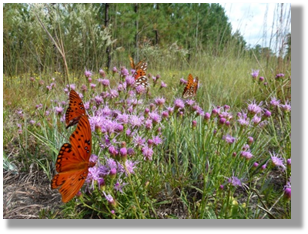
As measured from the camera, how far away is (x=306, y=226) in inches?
48.4

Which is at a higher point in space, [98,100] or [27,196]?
[98,100]

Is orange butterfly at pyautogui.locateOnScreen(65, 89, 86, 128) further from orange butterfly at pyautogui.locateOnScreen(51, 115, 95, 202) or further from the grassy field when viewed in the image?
orange butterfly at pyautogui.locateOnScreen(51, 115, 95, 202)

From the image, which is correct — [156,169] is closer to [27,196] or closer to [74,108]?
[74,108]

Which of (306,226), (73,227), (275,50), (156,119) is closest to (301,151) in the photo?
(306,226)

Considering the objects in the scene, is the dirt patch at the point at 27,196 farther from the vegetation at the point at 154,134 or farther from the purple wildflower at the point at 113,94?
the purple wildflower at the point at 113,94

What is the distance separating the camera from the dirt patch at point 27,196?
1.42m

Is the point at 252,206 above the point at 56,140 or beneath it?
beneath

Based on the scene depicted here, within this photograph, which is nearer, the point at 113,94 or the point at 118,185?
the point at 118,185

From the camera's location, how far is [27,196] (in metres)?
1.56

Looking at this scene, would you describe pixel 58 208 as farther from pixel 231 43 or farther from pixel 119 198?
pixel 231 43

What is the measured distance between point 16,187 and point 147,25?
535 cm

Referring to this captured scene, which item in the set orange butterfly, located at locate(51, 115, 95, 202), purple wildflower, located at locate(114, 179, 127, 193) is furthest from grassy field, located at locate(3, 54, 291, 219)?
orange butterfly, located at locate(51, 115, 95, 202)

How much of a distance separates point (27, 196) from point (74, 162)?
0.78m

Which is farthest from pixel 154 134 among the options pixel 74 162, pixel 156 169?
pixel 74 162
